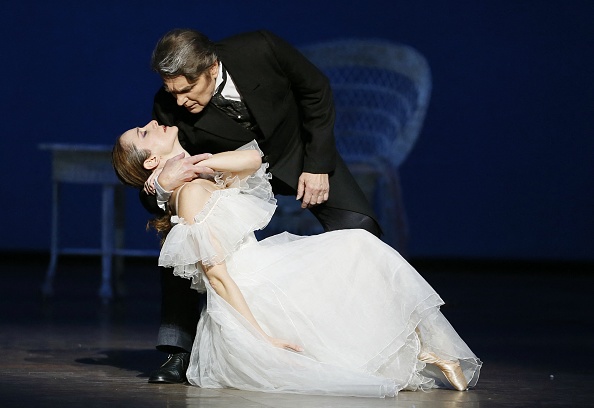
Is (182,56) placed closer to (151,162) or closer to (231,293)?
(151,162)

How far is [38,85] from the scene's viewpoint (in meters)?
7.57

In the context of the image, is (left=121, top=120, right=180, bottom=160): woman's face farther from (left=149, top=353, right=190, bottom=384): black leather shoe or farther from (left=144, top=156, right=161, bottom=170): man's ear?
(left=149, top=353, right=190, bottom=384): black leather shoe

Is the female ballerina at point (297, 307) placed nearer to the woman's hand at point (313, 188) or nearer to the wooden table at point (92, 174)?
the woman's hand at point (313, 188)

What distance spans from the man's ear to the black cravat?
0.22 m

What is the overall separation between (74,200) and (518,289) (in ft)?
10.2

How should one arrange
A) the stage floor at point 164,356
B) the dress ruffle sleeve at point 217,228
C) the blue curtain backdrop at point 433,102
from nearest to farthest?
1. the stage floor at point 164,356
2. the dress ruffle sleeve at point 217,228
3. the blue curtain backdrop at point 433,102

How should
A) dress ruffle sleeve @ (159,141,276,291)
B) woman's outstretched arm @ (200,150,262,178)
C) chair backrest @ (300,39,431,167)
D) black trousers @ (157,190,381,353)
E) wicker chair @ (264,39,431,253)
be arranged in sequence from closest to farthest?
dress ruffle sleeve @ (159,141,276,291), woman's outstretched arm @ (200,150,262,178), black trousers @ (157,190,381,353), wicker chair @ (264,39,431,253), chair backrest @ (300,39,431,167)

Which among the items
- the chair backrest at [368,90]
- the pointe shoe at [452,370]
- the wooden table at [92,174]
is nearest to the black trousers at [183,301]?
the pointe shoe at [452,370]

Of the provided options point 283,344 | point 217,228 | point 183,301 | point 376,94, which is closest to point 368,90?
point 376,94

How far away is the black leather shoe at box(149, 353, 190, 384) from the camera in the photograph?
117 inches

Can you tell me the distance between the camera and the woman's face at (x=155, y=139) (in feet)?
9.85

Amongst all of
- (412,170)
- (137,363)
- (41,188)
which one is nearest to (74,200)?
(41,188)

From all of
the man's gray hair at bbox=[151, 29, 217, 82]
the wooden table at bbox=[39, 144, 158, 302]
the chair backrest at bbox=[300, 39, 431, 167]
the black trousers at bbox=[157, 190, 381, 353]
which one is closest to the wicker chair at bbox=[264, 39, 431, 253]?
the chair backrest at bbox=[300, 39, 431, 167]

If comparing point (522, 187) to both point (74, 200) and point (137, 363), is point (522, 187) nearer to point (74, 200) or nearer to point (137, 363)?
point (74, 200)
